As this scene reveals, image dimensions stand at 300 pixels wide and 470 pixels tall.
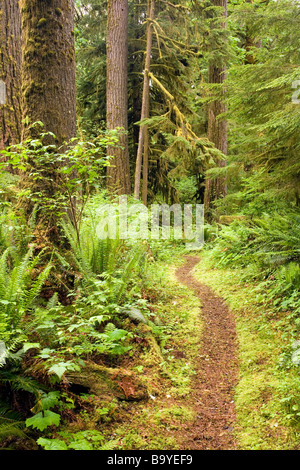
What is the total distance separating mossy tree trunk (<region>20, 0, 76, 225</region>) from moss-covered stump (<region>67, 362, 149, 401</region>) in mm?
2136

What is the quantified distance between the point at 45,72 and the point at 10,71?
2.56m

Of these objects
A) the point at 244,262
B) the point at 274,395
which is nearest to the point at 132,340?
the point at 274,395

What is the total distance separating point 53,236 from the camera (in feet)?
14.4

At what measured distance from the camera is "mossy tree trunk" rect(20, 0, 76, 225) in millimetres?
4172

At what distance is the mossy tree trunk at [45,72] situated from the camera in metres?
4.17

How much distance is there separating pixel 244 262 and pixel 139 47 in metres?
8.44

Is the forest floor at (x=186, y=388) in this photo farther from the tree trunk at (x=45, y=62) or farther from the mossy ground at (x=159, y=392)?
the tree trunk at (x=45, y=62)

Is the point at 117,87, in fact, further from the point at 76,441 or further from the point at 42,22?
the point at 76,441

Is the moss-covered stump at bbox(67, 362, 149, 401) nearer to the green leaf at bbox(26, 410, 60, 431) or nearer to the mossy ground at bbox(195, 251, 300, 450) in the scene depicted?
the green leaf at bbox(26, 410, 60, 431)

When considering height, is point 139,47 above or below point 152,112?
above

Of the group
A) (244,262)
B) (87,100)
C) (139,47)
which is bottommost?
(244,262)

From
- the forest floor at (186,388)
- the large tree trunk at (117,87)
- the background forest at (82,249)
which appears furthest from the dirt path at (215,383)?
the large tree trunk at (117,87)
